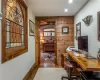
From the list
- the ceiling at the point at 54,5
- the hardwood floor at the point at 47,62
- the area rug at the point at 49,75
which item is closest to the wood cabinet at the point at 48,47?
the hardwood floor at the point at 47,62

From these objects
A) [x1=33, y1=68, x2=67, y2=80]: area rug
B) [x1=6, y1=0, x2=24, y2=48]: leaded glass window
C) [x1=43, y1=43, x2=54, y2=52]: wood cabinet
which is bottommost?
[x1=33, y1=68, x2=67, y2=80]: area rug

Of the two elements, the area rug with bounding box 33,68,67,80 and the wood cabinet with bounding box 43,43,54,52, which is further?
the wood cabinet with bounding box 43,43,54,52

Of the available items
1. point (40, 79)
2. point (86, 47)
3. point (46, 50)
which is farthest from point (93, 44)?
point (46, 50)

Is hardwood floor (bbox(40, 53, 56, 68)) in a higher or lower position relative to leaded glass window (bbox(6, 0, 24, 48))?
lower

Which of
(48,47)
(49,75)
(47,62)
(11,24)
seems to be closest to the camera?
(11,24)

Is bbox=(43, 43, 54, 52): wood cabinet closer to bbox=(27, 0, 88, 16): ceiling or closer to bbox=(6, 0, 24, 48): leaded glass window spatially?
bbox=(27, 0, 88, 16): ceiling

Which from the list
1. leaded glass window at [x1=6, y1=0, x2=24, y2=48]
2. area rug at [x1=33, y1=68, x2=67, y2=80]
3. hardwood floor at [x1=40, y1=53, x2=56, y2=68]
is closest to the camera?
leaded glass window at [x1=6, y1=0, x2=24, y2=48]

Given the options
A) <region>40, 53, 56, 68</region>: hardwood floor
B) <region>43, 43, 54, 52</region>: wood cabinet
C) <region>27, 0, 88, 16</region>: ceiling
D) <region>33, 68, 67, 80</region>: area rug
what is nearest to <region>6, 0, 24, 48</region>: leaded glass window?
<region>27, 0, 88, 16</region>: ceiling

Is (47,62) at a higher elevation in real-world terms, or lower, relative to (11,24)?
lower

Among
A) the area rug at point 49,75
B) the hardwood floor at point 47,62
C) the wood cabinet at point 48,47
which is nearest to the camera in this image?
the area rug at point 49,75

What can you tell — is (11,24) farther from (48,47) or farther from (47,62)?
(48,47)

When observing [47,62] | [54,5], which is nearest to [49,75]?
[47,62]

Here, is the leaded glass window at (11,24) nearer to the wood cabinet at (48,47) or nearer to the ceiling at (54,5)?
the ceiling at (54,5)

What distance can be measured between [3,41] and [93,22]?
7.41ft
